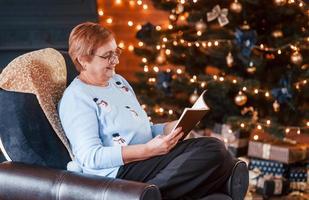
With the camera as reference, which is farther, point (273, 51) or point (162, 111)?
point (162, 111)

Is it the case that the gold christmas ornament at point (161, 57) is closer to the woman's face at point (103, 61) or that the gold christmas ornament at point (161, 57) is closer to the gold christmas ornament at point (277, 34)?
the gold christmas ornament at point (277, 34)

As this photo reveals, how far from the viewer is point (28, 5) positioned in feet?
14.1

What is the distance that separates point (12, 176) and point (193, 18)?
213 centimetres

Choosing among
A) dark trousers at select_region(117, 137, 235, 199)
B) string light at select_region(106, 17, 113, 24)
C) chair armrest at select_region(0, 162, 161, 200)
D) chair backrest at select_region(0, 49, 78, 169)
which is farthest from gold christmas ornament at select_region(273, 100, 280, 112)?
string light at select_region(106, 17, 113, 24)

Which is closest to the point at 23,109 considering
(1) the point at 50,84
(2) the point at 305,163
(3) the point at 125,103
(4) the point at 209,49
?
(1) the point at 50,84

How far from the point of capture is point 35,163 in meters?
2.27

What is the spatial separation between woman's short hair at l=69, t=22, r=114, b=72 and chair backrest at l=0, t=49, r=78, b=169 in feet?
0.80

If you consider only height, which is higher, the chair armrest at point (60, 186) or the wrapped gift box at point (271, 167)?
the chair armrest at point (60, 186)

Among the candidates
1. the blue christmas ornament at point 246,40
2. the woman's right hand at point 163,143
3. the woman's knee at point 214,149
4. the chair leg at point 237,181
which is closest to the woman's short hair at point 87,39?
the woman's right hand at point 163,143

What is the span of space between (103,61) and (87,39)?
0.33 feet

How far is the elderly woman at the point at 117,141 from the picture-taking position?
2141 mm

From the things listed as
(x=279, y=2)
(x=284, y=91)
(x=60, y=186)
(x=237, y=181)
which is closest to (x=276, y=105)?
(x=284, y=91)

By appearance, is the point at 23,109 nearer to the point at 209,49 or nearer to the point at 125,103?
the point at 125,103

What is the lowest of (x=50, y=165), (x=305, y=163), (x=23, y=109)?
(x=305, y=163)
